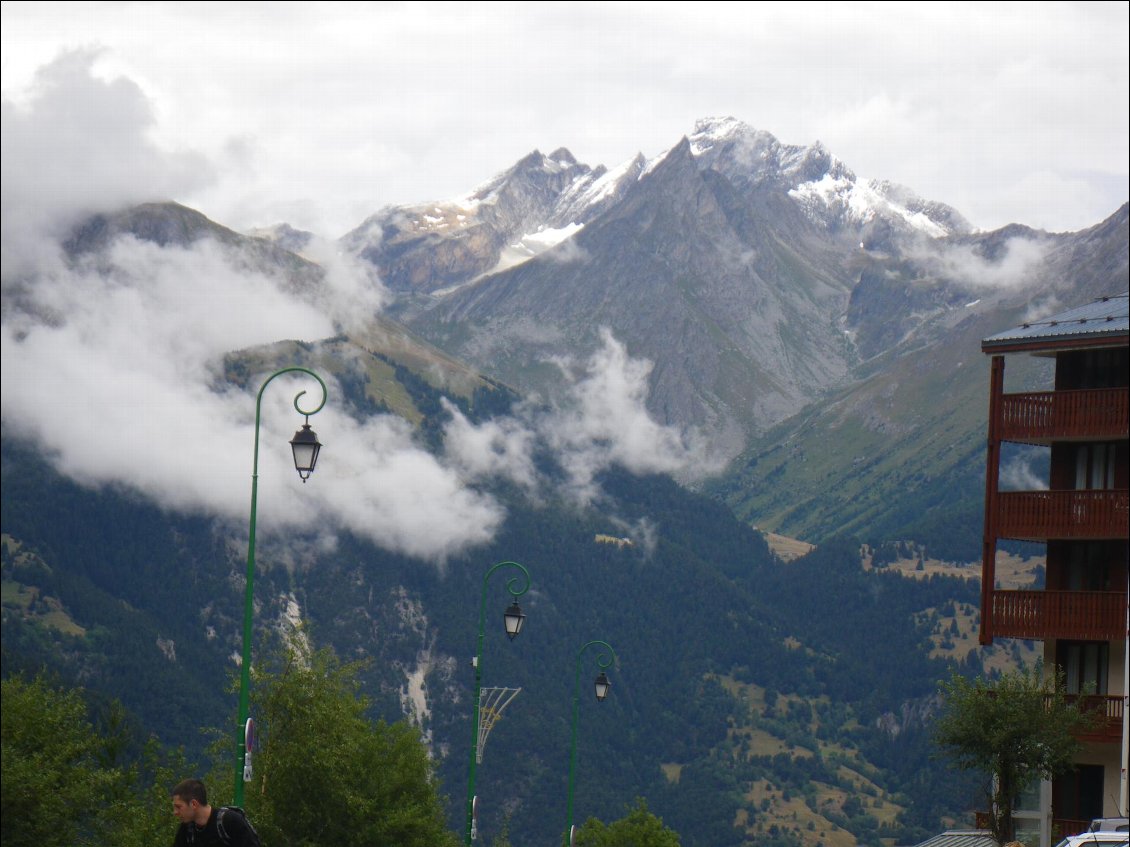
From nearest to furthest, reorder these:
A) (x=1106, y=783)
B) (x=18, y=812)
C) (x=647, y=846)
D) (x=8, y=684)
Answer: (x=18, y=812) < (x=1106, y=783) < (x=8, y=684) < (x=647, y=846)

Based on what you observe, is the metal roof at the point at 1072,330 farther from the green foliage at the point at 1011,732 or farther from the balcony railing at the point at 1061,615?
the green foliage at the point at 1011,732

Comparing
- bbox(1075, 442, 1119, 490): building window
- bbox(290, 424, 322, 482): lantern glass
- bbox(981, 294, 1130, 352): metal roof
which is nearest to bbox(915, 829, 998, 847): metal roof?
bbox(1075, 442, 1119, 490): building window

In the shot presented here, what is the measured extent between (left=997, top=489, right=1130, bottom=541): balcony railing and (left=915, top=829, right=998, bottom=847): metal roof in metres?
9.47

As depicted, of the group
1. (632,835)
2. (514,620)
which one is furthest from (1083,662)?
A: (632,835)

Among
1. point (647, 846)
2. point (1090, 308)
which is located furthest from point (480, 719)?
point (647, 846)

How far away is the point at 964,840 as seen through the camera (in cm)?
5281

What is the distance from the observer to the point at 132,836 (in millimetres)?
48281

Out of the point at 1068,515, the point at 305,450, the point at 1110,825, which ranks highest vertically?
the point at 1068,515

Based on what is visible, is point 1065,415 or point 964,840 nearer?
point 1065,415

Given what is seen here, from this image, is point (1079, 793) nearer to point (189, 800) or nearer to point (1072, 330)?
point (1072, 330)

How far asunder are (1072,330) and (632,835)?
38.6 meters

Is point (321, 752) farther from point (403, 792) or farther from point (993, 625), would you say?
A: point (993, 625)

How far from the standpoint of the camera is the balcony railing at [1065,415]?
44.9 m

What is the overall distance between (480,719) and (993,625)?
49.3 ft
